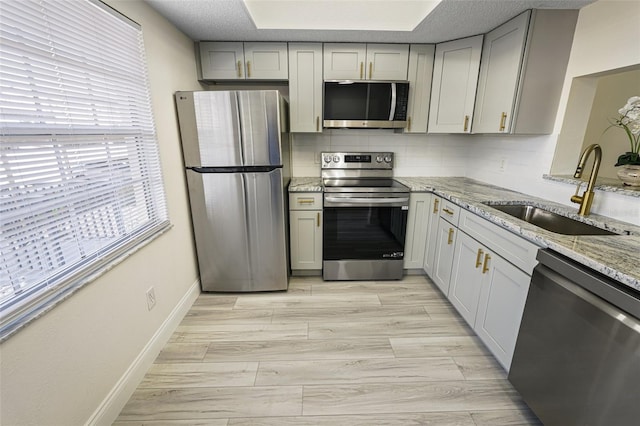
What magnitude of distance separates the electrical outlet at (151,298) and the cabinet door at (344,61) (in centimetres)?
222

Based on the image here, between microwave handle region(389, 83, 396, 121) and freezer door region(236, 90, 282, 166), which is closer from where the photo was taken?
freezer door region(236, 90, 282, 166)

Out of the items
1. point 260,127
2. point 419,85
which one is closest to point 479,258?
point 419,85

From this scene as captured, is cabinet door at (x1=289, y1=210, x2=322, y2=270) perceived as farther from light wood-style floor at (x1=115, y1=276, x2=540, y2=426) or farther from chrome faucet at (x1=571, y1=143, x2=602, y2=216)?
chrome faucet at (x1=571, y1=143, x2=602, y2=216)

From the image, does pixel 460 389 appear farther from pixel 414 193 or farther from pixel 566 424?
pixel 414 193

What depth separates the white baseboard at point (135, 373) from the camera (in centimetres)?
130

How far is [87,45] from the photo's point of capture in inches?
48.7

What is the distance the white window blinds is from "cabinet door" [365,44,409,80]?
5.92 ft

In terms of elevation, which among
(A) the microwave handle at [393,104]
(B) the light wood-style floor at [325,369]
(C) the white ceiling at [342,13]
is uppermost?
(C) the white ceiling at [342,13]

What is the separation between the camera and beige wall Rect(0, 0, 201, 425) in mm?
960

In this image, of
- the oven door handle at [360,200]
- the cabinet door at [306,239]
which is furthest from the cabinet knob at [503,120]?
the cabinet door at [306,239]

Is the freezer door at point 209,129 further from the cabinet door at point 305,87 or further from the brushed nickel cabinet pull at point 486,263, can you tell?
the brushed nickel cabinet pull at point 486,263

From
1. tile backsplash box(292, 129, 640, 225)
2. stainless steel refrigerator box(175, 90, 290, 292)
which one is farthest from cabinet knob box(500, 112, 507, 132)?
stainless steel refrigerator box(175, 90, 290, 292)

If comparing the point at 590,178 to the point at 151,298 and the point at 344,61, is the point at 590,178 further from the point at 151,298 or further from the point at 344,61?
the point at 151,298

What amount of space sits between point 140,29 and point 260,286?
2019 millimetres
